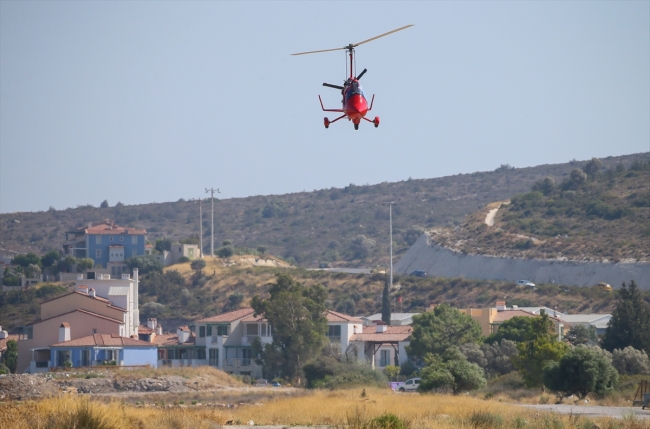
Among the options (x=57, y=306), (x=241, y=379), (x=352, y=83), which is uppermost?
(x=352, y=83)

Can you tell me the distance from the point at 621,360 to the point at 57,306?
132 ft

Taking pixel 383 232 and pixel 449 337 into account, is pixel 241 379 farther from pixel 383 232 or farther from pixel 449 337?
pixel 383 232

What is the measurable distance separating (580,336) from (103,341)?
108 feet

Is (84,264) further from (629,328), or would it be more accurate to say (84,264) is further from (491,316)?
(629,328)

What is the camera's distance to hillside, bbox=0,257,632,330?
10062 centimetres

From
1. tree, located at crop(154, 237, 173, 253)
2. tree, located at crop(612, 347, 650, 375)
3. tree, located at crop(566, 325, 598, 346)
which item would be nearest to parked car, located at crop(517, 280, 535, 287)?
tree, located at crop(566, 325, 598, 346)

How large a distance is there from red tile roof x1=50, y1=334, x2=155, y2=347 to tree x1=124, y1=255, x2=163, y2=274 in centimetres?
4718

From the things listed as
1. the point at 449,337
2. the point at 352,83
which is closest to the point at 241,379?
the point at 449,337

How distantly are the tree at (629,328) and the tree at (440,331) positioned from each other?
10253 millimetres

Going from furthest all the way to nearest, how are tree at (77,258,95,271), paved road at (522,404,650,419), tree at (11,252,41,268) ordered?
tree at (11,252,41,268) → tree at (77,258,95,271) → paved road at (522,404,650,419)

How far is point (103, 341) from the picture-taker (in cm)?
7106

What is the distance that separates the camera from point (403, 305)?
110 m

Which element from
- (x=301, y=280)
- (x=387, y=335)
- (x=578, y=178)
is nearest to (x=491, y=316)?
(x=387, y=335)

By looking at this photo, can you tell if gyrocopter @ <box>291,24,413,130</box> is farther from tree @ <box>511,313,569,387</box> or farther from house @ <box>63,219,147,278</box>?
house @ <box>63,219,147,278</box>
